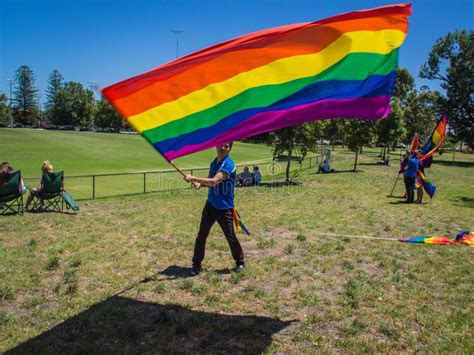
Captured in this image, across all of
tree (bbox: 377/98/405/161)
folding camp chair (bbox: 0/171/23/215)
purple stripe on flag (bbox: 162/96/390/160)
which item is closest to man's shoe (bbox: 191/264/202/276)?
purple stripe on flag (bbox: 162/96/390/160)

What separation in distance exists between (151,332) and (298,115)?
295cm

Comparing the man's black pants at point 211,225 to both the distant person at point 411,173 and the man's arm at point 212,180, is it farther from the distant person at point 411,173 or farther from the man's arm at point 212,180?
the distant person at point 411,173

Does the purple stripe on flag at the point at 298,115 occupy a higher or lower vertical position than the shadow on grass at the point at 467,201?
higher

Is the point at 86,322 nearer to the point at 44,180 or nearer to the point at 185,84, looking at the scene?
the point at 185,84

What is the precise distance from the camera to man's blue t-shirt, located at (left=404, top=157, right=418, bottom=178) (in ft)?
42.4

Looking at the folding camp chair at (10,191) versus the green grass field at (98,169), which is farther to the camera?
the green grass field at (98,169)

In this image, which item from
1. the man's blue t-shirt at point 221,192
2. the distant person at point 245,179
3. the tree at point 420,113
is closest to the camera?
the man's blue t-shirt at point 221,192

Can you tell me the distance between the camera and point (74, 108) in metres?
105

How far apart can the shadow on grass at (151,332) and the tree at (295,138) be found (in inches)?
587

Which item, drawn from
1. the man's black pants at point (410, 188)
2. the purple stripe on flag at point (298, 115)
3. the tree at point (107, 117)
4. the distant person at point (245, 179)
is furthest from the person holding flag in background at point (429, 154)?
the tree at point (107, 117)

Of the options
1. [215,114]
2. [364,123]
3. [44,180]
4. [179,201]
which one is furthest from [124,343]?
[364,123]

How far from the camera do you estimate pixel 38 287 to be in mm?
5484

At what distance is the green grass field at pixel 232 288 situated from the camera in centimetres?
422

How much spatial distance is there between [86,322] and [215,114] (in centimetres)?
286
